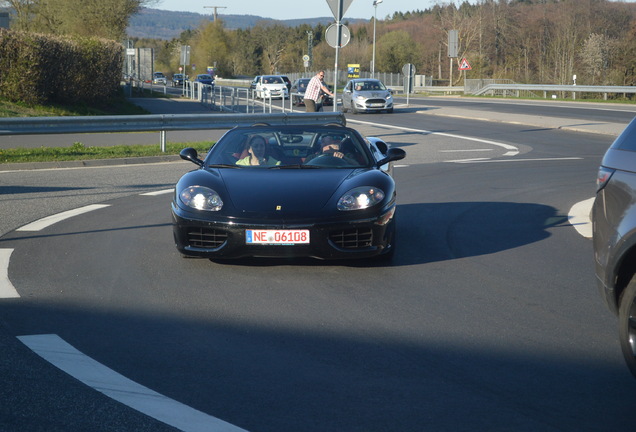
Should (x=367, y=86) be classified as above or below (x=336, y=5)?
below

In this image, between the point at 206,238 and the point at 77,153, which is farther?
the point at 77,153

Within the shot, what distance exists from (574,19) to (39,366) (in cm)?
7448

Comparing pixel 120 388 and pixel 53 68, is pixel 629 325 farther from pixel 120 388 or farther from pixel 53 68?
pixel 53 68

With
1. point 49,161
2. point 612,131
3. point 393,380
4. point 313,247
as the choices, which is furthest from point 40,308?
point 612,131

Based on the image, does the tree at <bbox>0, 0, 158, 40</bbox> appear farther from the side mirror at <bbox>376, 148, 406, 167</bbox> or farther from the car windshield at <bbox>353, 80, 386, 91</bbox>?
the side mirror at <bbox>376, 148, 406, 167</bbox>

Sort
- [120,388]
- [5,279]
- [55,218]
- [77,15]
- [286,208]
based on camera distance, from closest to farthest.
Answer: [120,388] → [5,279] → [286,208] → [55,218] → [77,15]

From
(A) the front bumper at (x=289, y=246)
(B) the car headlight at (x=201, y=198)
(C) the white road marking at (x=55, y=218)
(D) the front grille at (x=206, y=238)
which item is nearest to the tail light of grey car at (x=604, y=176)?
(A) the front bumper at (x=289, y=246)

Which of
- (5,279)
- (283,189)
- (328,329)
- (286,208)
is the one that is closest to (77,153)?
(5,279)

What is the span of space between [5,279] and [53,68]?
24584 millimetres

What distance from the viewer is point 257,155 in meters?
8.24

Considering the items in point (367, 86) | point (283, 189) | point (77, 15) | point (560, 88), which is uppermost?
point (77, 15)

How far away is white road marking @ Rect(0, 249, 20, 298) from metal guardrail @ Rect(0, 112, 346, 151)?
905 cm

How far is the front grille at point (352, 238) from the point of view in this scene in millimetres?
6980

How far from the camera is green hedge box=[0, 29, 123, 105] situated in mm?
27328
